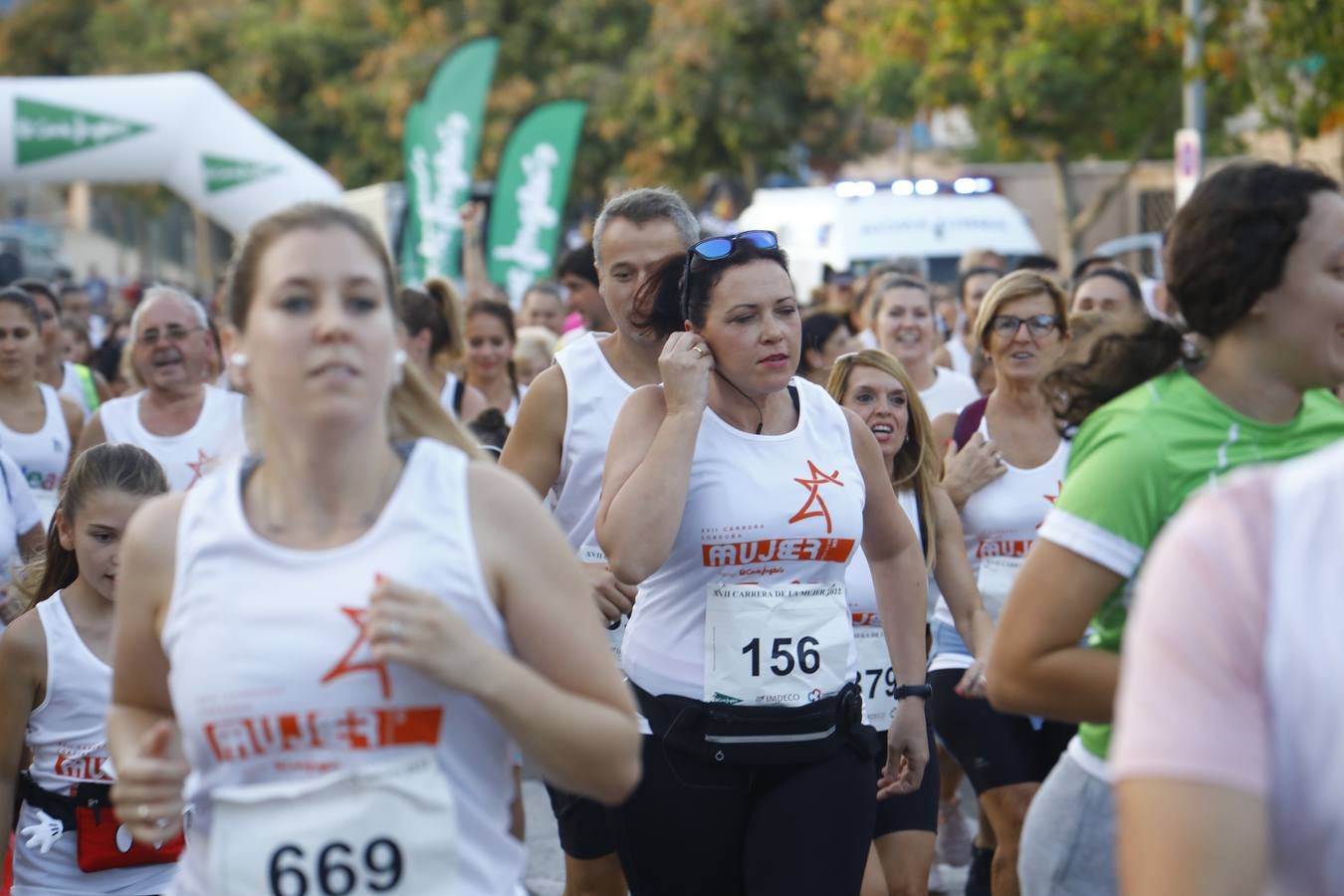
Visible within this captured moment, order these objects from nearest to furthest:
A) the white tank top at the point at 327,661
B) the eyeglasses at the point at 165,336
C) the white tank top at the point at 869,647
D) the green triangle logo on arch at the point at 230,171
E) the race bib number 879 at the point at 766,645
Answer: the white tank top at the point at 327,661 < the race bib number 879 at the point at 766,645 < the white tank top at the point at 869,647 < the eyeglasses at the point at 165,336 < the green triangle logo on arch at the point at 230,171

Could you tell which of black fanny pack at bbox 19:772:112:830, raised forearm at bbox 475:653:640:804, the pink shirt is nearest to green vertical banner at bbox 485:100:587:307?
black fanny pack at bbox 19:772:112:830

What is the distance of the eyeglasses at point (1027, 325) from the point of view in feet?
21.3

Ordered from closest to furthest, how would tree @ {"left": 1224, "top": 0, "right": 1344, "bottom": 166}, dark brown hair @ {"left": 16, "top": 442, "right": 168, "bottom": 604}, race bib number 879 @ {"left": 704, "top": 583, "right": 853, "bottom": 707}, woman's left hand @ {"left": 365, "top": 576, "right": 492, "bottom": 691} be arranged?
1. woman's left hand @ {"left": 365, "top": 576, "right": 492, "bottom": 691}
2. race bib number 879 @ {"left": 704, "top": 583, "right": 853, "bottom": 707}
3. dark brown hair @ {"left": 16, "top": 442, "right": 168, "bottom": 604}
4. tree @ {"left": 1224, "top": 0, "right": 1344, "bottom": 166}

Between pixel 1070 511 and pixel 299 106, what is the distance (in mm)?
41358

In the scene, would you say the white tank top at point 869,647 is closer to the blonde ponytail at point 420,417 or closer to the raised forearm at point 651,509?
the raised forearm at point 651,509

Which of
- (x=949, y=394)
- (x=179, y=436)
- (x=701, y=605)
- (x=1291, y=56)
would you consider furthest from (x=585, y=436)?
(x=1291, y=56)

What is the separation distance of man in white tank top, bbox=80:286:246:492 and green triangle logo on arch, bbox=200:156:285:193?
39.1 ft

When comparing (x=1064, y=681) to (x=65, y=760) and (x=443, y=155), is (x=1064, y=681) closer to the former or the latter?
(x=65, y=760)

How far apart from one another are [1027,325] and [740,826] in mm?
2753

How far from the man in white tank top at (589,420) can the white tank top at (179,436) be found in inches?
85.0

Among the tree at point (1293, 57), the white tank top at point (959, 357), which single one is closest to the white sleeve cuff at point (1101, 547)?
the white tank top at point (959, 357)

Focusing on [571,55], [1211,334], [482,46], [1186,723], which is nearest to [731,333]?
[1211,334]

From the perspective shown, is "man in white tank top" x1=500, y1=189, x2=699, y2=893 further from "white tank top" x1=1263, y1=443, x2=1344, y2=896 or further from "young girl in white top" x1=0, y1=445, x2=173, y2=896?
"white tank top" x1=1263, y1=443, x2=1344, y2=896

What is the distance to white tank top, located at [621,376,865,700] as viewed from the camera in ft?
14.0
